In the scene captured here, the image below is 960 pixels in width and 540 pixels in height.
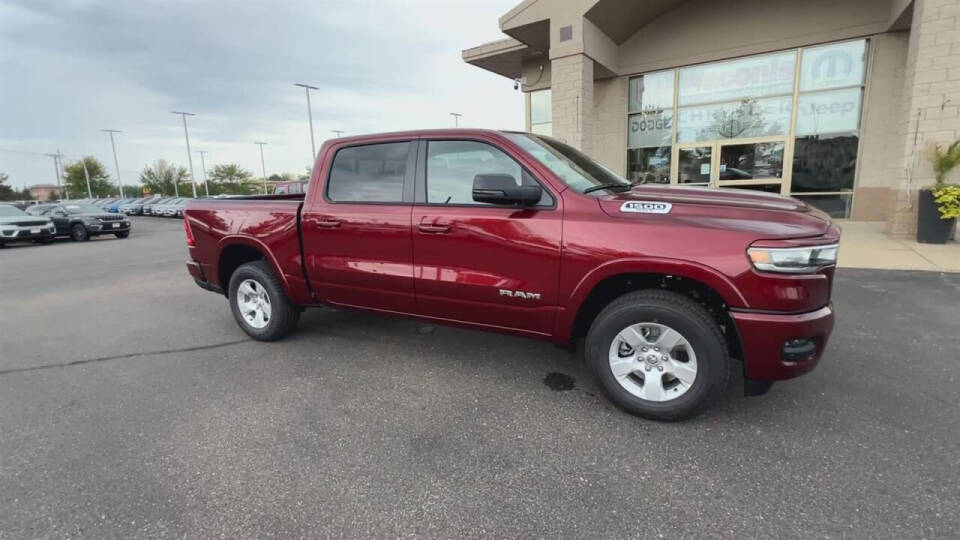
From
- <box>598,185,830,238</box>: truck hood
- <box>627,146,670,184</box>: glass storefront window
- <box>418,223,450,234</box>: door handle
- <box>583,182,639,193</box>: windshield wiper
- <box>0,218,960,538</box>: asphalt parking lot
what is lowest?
<box>0,218,960,538</box>: asphalt parking lot

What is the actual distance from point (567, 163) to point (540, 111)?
12.7 meters

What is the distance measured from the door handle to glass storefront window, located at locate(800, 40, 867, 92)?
1252 cm

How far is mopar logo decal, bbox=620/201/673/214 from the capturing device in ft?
9.65

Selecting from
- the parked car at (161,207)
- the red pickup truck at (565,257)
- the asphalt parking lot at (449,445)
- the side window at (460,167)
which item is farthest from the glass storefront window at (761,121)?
the parked car at (161,207)

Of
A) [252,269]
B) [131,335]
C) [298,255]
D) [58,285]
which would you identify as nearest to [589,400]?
[298,255]

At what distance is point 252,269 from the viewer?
4.65m

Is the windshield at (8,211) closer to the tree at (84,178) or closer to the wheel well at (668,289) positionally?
the wheel well at (668,289)

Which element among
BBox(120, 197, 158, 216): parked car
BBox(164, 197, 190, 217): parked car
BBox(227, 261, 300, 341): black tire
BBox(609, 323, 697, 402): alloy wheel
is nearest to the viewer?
BBox(609, 323, 697, 402): alloy wheel

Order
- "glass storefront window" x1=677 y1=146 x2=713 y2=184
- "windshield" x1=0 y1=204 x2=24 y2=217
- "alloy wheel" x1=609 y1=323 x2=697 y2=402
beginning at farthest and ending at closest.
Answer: "windshield" x1=0 y1=204 x2=24 y2=217
"glass storefront window" x1=677 y1=146 x2=713 y2=184
"alloy wheel" x1=609 y1=323 x2=697 y2=402

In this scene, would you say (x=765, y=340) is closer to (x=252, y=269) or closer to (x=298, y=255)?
(x=298, y=255)

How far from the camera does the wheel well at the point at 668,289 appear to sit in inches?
120

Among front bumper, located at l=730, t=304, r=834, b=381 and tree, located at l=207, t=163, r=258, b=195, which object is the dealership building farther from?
tree, located at l=207, t=163, r=258, b=195

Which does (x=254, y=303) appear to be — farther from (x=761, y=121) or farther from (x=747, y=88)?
(x=747, y=88)

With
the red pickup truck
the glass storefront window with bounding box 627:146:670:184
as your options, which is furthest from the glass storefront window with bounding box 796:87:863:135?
the red pickup truck
